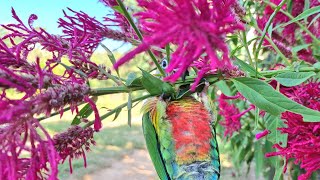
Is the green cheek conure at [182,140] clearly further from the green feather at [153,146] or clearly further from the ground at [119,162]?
the ground at [119,162]

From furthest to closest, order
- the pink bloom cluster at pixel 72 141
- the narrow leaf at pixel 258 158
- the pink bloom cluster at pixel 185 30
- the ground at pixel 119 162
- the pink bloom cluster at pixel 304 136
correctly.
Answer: the ground at pixel 119 162 → the narrow leaf at pixel 258 158 → the pink bloom cluster at pixel 304 136 → the pink bloom cluster at pixel 72 141 → the pink bloom cluster at pixel 185 30

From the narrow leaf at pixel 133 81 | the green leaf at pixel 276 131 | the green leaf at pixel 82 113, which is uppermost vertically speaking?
the narrow leaf at pixel 133 81

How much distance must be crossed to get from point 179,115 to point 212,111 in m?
0.04

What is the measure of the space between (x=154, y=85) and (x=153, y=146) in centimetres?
5

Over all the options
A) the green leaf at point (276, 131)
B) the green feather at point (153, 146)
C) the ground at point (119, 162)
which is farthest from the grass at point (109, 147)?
the green feather at point (153, 146)

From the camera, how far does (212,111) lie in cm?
37

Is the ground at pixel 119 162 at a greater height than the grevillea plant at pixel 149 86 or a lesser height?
lesser

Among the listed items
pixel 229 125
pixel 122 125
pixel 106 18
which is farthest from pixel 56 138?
pixel 122 125

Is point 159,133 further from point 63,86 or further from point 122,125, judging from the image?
point 122,125

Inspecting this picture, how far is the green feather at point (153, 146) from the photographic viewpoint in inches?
13.7

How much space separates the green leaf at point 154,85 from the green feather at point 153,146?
0.09 feet

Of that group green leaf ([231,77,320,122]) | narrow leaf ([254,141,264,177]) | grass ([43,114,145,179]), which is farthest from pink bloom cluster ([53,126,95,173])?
grass ([43,114,145,179])

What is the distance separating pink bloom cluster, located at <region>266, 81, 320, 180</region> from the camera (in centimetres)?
42

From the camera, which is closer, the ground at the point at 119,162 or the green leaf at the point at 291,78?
the green leaf at the point at 291,78
